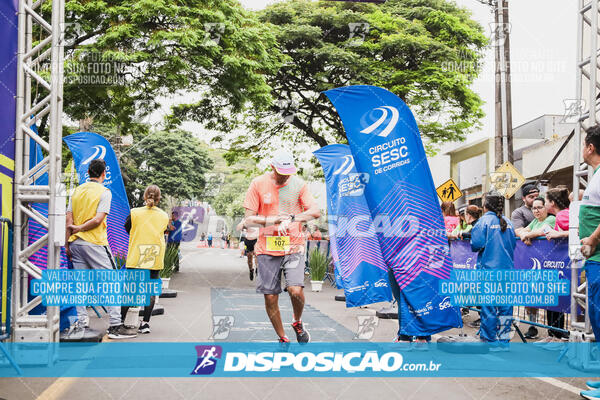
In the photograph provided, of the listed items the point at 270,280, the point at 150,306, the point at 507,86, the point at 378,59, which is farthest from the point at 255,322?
the point at 378,59

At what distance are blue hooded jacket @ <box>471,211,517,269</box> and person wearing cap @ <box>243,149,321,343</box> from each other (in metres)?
1.95

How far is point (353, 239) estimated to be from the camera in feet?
32.0

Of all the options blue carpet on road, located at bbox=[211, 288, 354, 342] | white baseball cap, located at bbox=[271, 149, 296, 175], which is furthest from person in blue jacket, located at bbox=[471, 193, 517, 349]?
white baseball cap, located at bbox=[271, 149, 296, 175]

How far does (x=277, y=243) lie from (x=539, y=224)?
12.8ft

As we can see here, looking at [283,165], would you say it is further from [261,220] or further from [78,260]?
[78,260]

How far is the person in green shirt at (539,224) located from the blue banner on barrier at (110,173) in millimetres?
6682

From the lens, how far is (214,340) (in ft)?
24.0

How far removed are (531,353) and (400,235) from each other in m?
2.09

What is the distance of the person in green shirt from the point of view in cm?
780

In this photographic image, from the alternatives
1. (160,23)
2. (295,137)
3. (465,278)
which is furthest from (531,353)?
(295,137)

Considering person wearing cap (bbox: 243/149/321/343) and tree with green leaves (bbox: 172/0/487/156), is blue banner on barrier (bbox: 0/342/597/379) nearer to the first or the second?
person wearing cap (bbox: 243/149/321/343)

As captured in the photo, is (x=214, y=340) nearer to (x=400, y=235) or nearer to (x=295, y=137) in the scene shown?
(x=400, y=235)

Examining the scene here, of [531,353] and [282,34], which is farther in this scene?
[282,34]

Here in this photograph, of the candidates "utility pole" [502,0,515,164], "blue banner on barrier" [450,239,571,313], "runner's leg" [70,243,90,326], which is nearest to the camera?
"runner's leg" [70,243,90,326]
